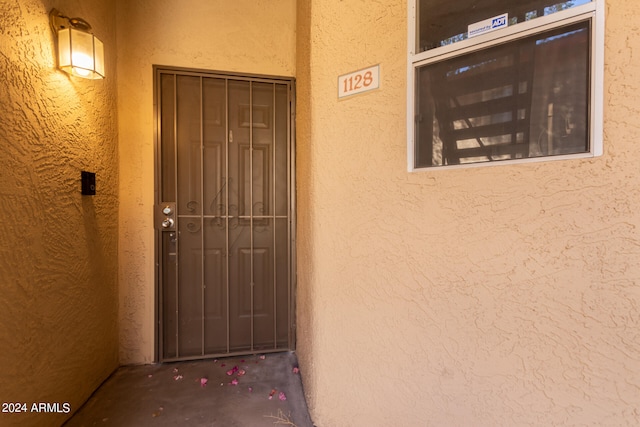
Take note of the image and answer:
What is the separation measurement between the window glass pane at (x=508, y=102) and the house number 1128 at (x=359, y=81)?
20 centimetres

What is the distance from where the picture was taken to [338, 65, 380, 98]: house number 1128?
1371 mm

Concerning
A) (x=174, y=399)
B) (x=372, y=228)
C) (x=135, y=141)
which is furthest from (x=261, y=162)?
(x=174, y=399)

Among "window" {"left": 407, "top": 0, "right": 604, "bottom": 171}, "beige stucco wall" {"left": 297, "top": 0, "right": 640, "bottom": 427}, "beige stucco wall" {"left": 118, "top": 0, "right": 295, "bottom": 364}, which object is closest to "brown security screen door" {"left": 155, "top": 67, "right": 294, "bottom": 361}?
"beige stucco wall" {"left": 118, "top": 0, "right": 295, "bottom": 364}

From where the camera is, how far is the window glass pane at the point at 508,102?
0.98 m

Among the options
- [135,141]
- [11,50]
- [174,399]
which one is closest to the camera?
[11,50]

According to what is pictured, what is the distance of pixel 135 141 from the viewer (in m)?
2.11

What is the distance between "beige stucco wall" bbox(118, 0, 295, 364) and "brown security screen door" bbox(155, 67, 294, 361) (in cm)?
9

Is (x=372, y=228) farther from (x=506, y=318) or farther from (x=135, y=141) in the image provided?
(x=135, y=141)

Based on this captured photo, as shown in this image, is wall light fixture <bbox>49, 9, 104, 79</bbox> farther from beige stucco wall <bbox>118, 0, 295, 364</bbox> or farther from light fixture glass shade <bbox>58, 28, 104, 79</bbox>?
beige stucco wall <bbox>118, 0, 295, 364</bbox>

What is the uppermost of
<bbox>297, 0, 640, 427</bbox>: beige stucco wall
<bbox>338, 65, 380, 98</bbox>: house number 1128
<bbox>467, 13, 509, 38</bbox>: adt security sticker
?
<bbox>467, 13, 509, 38</bbox>: adt security sticker

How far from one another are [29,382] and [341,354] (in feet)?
4.92

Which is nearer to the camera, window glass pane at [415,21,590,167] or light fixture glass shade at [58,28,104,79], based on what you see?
window glass pane at [415,21,590,167]

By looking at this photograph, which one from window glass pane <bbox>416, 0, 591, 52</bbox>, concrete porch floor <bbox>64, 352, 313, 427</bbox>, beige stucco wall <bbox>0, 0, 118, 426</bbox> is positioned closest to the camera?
window glass pane <bbox>416, 0, 591, 52</bbox>

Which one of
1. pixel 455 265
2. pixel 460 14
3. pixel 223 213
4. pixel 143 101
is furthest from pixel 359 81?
pixel 143 101
